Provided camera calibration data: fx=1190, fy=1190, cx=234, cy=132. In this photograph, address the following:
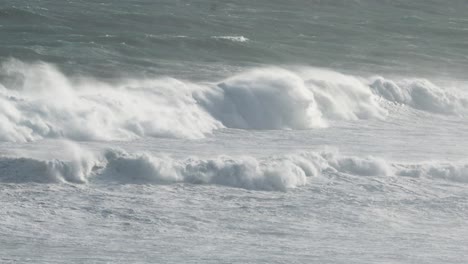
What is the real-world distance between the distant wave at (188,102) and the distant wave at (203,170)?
2.14m

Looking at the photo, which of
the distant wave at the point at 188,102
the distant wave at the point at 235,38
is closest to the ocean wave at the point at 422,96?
the distant wave at the point at 188,102

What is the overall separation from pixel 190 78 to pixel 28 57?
→ 4032mm

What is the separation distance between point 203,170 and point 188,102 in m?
4.92

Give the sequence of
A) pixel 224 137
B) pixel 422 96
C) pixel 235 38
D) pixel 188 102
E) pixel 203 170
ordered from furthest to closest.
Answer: pixel 235 38
pixel 422 96
pixel 188 102
pixel 224 137
pixel 203 170

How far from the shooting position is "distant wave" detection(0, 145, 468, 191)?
2048 centimetres

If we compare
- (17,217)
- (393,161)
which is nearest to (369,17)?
(393,161)

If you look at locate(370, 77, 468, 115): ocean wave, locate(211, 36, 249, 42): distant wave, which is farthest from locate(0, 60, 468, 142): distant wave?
locate(211, 36, 249, 42): distant wave

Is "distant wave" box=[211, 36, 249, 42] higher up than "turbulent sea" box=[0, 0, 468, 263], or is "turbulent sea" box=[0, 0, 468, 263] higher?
"distant wave" box=[211, 36, 249, 42]

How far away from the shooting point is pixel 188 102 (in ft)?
85.5

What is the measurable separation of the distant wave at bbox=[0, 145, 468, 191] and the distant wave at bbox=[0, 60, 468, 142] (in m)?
2.14

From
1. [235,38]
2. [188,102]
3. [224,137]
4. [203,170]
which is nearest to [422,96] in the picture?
[235,38]

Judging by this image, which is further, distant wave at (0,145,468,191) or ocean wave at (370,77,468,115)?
ocean wave at (370,77,468,115)

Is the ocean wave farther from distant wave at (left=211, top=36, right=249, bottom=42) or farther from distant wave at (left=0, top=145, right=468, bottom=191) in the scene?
distant wave at (left=0, top=145, right=468, bottom=191)

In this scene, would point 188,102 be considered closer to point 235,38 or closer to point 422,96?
point 422,96
